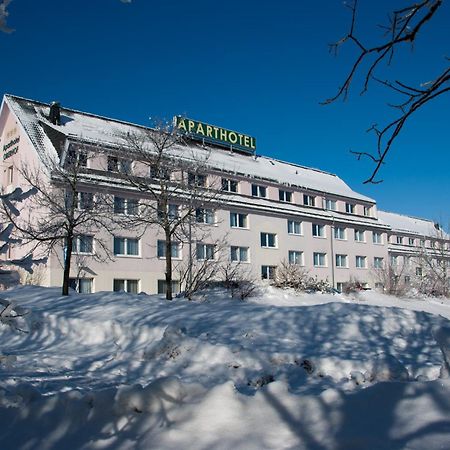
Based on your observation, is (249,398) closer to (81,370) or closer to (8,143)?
(81,370)

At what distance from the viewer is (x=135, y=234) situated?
29.1 meters

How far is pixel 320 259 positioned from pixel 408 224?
96.1 feet

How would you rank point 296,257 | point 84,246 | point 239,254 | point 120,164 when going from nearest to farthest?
1. point 120,164
2. point 84,246
3. point 239,254
4. point 296,257

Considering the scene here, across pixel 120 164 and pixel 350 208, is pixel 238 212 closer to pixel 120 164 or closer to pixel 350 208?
pixel 120 164

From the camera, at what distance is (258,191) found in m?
37.7

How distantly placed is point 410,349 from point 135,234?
20.1 m

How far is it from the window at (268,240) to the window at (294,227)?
5.79 feet

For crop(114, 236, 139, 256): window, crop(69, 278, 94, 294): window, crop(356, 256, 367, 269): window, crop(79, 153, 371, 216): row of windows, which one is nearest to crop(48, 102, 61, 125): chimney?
crop(79, 153, 371, 216): row of windows

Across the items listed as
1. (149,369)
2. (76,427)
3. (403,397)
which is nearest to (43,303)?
(149,369)

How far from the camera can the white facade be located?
90.7 ft

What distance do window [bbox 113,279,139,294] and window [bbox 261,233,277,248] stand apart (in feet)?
35.0

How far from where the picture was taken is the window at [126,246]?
28531 mm

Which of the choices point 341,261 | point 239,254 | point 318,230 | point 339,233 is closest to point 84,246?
point 239,254

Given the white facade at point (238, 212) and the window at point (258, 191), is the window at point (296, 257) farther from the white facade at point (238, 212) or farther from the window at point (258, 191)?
the window at point (258, 191)
